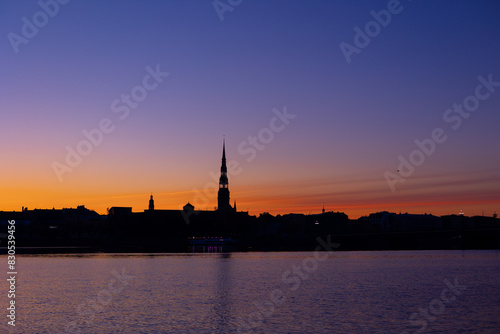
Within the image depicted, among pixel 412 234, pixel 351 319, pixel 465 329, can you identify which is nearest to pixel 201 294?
pixel 351 319

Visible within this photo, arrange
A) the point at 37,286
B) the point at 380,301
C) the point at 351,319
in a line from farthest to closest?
the point at 37,286
the point at 380,301
the point at 351,319

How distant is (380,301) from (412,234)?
104 metres

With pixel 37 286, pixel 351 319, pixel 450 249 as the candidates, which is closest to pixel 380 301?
pixel 351 319

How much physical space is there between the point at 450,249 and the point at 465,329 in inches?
6501

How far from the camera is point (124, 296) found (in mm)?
49250

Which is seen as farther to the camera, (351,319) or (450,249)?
(450,249)

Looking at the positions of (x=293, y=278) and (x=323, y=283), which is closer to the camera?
(x=323, y=283)

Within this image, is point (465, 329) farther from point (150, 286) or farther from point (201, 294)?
point (150, 286)

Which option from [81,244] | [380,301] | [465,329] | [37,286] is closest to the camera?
[465,329]

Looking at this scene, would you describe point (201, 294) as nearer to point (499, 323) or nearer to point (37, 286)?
point (37, 286)

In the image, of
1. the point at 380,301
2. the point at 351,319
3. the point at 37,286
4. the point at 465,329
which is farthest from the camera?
the point at 37,286

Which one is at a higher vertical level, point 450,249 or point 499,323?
point 450,249

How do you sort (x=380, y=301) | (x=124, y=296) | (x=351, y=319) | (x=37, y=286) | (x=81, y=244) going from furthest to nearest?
(x=81, y=244), (x=37, y=286), (x=124, y=296), (x=380, y=301), (x=351, y=319)

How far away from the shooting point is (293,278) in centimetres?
6756
